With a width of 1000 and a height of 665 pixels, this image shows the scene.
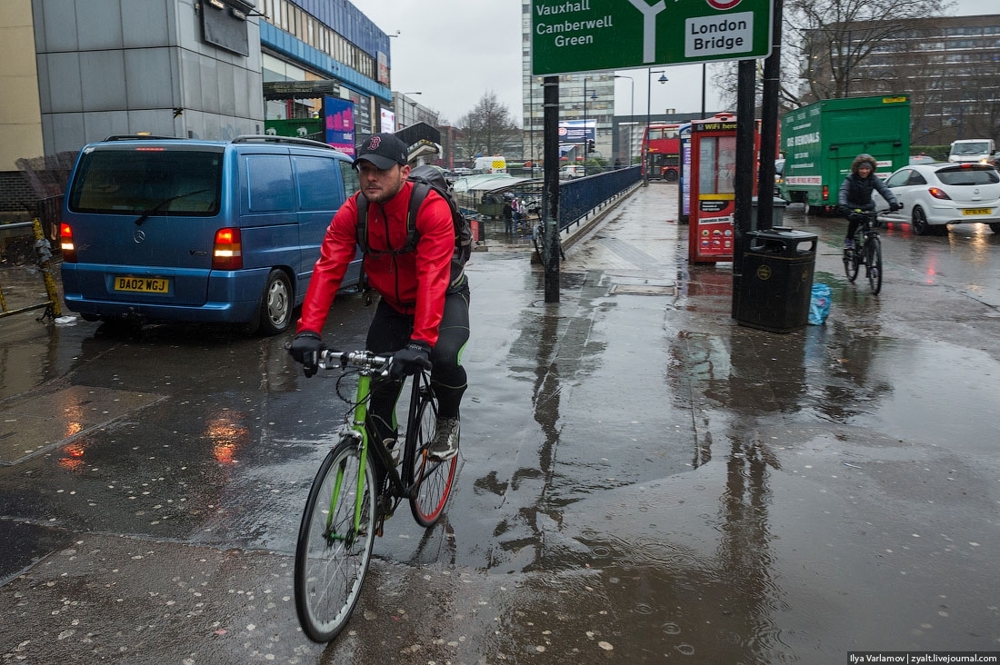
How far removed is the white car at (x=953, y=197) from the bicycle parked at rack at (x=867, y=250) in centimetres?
754

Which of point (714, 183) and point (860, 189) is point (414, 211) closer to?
point (860, 189)

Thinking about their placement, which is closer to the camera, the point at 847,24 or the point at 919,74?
the point at 847,24

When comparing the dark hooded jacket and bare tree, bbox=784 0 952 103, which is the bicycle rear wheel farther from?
bare tree, bbox=784 0 952 103

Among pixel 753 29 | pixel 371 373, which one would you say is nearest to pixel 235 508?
pixel 371 373

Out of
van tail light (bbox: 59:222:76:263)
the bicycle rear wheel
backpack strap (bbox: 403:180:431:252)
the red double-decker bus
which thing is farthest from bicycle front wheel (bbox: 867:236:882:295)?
the red double-decker bus

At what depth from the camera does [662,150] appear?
58844 millimetres

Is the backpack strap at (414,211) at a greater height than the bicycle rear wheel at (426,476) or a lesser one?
greater

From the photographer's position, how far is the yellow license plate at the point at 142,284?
7352 mm

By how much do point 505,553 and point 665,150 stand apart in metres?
58.1

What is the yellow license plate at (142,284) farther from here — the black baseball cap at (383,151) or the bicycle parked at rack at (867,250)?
the bicycle parked at rack at (867,250)

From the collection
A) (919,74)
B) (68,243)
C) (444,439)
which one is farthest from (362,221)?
(919,74)

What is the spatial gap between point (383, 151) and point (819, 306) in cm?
657

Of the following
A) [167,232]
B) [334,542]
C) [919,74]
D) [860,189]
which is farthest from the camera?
[919,74]

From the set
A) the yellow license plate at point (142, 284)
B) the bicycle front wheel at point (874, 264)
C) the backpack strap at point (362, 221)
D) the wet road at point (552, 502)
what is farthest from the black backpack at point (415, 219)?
the bicycle front wheel at point (874, 264)
